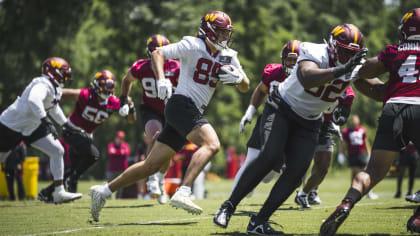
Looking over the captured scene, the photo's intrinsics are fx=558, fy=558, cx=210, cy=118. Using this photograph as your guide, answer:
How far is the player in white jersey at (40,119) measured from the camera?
889 centimetres

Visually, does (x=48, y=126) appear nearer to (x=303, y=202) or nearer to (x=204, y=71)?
(x=204, y=71)

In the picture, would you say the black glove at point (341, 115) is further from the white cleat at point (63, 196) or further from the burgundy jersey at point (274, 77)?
the white cleat at point (63, 196)

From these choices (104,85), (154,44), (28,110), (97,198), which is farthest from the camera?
(104,85)

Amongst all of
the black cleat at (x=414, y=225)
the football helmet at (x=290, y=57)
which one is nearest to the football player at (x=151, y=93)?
the football helmet at (x=290, y=57)

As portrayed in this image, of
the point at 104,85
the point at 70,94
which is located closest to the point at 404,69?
the point at 104,85

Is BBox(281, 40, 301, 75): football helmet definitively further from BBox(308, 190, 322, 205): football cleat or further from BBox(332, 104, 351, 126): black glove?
BBox(308, 190, 322, 205): football cleat

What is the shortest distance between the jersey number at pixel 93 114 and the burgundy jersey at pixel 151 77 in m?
1.38

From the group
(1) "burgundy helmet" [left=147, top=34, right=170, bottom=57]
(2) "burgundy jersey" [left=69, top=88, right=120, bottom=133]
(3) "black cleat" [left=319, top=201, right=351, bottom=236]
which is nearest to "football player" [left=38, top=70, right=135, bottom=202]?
(2) "burgundy jersey" [left=69, top=88, right=120, bottom=133]

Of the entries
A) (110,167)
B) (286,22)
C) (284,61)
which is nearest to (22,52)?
(110,167)

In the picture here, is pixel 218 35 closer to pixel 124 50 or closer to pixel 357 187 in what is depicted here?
pixel 357 187

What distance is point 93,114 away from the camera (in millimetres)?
10383

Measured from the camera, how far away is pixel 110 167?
55.7 ft

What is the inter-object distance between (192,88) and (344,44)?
183 cm

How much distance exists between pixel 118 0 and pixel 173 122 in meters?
26.9
